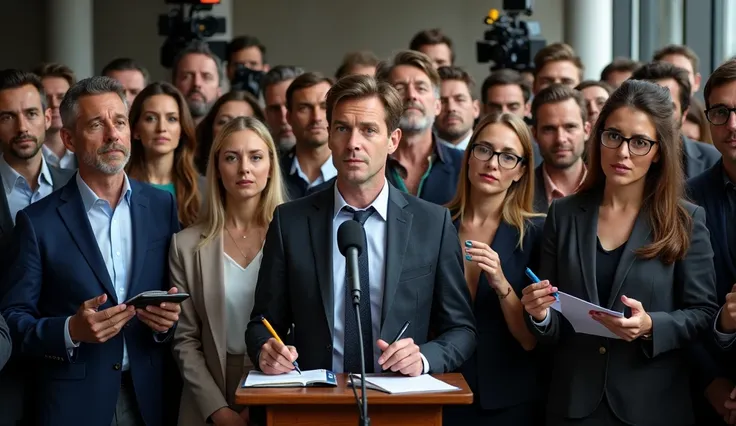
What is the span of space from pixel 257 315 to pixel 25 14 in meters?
13.9

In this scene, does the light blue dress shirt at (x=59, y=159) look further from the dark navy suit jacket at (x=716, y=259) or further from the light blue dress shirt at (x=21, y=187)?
the dark navy suit jacket at (x=716, y=259)

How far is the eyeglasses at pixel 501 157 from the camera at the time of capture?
4125mm

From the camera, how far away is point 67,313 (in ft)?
12.8

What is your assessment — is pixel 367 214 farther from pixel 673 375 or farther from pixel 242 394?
pixel 673 375

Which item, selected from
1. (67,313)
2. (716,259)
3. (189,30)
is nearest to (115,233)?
(67,313)

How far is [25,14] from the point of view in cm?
1625

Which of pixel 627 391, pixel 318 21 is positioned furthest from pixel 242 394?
pixel 318 21

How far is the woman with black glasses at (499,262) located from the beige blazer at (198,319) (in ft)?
2.99

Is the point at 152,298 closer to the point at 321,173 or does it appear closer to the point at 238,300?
the point at 238,300

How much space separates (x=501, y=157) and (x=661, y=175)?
2.30 feet

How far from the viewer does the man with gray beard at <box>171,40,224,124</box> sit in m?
6.69

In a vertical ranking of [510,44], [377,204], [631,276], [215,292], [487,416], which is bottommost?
[487,416]

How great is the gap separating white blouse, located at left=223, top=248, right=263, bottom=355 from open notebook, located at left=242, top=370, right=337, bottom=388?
76 centimetres

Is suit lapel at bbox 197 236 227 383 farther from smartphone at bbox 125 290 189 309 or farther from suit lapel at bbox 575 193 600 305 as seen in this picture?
suit lapel at bbox 575 193 600 305
